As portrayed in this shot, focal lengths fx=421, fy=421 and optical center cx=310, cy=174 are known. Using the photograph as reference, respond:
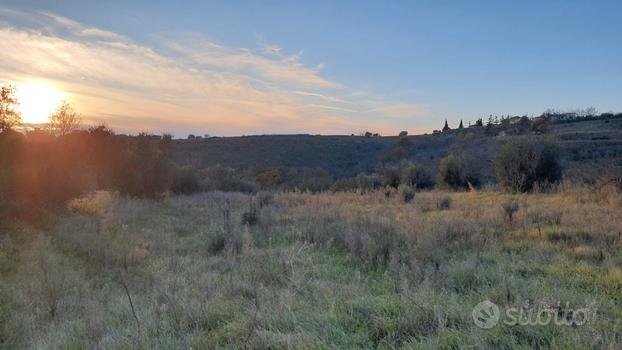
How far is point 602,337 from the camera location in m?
3.08

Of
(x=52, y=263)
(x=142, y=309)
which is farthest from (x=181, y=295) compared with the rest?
(x=52, y=263)

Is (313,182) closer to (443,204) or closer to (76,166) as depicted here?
(76,166)

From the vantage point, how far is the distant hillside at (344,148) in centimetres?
4725

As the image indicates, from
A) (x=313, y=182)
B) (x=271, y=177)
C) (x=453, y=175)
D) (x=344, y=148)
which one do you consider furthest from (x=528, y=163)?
(x=344, y=148)

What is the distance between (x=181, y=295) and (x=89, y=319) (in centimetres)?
98

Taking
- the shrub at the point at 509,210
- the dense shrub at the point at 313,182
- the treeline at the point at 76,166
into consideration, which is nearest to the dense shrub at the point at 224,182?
the dense shrub at the point at 313,182

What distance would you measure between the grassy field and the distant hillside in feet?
120

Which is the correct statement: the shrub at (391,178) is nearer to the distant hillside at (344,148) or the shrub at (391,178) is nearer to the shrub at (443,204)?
the shrub at (443,204)

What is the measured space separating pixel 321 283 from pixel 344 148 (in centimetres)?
6308

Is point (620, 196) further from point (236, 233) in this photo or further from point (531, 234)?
point (236, 233)

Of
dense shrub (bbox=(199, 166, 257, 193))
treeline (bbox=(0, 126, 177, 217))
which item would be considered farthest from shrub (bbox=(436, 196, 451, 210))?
dense shrub (bbox=(199, 166, 257, 193))

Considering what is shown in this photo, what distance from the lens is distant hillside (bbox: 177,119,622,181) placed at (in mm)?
47250

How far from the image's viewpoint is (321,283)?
507 cm

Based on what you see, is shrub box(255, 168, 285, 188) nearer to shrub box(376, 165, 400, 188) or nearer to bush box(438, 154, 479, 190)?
shrub box(376, 165, 400, 188)
